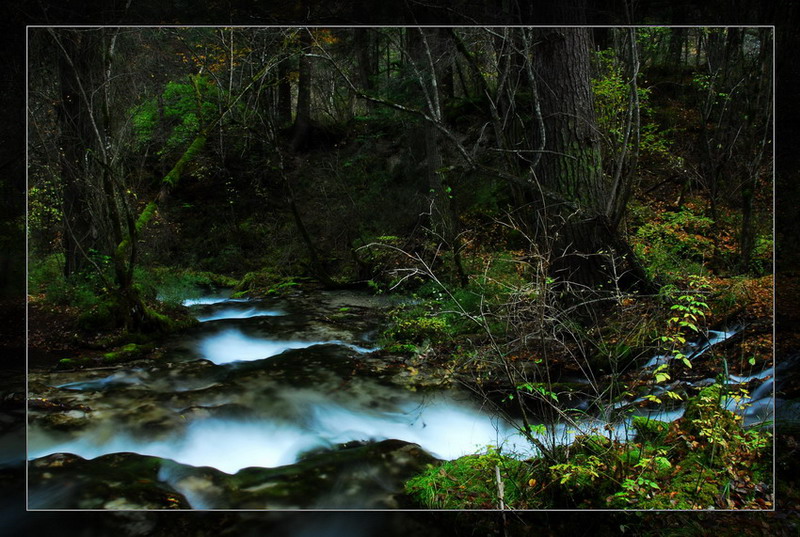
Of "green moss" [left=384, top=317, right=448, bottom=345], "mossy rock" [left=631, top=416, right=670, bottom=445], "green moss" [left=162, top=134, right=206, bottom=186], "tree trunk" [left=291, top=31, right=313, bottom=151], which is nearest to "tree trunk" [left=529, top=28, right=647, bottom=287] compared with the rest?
"green moss" [left=384, top=317, right=448, bottom=345]

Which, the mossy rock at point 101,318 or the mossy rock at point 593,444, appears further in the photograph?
the mossy rock at point 101,318

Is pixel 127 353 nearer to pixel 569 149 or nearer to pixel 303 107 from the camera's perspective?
pixel 303 107

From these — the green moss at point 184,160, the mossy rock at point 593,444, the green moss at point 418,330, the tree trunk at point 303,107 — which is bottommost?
the mossy rock at point 593,444

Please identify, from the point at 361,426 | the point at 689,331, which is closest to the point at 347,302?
the point at 361,426

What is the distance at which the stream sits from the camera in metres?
2.73

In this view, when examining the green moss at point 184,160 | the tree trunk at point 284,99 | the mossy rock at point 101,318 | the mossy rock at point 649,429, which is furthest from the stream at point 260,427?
the tree trunk at point 284,99

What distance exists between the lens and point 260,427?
9.45ft

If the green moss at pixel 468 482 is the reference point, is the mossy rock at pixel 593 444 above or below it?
above

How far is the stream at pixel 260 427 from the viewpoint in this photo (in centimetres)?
273

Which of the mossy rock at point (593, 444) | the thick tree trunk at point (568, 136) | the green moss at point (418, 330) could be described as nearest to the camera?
the mossy rock at point (593, 444)

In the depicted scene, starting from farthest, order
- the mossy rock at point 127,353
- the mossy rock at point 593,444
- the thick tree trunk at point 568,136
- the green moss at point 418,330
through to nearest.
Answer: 1. the thick tree trunk at point 568,136
2. the mossy rock at point 127,353
3. the green moss at point 418,330
4. the mossy rock at point 593,444

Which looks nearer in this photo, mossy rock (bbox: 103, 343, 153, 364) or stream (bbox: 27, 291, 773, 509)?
stream (bbox: 27, 291, 773, 509)

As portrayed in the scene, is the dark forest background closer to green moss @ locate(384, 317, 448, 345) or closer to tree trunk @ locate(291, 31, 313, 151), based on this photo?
tree trunk @ locate(291, 31, 313, 151)

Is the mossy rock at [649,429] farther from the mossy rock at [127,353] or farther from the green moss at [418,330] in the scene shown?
the mossy rock at [127,353]
